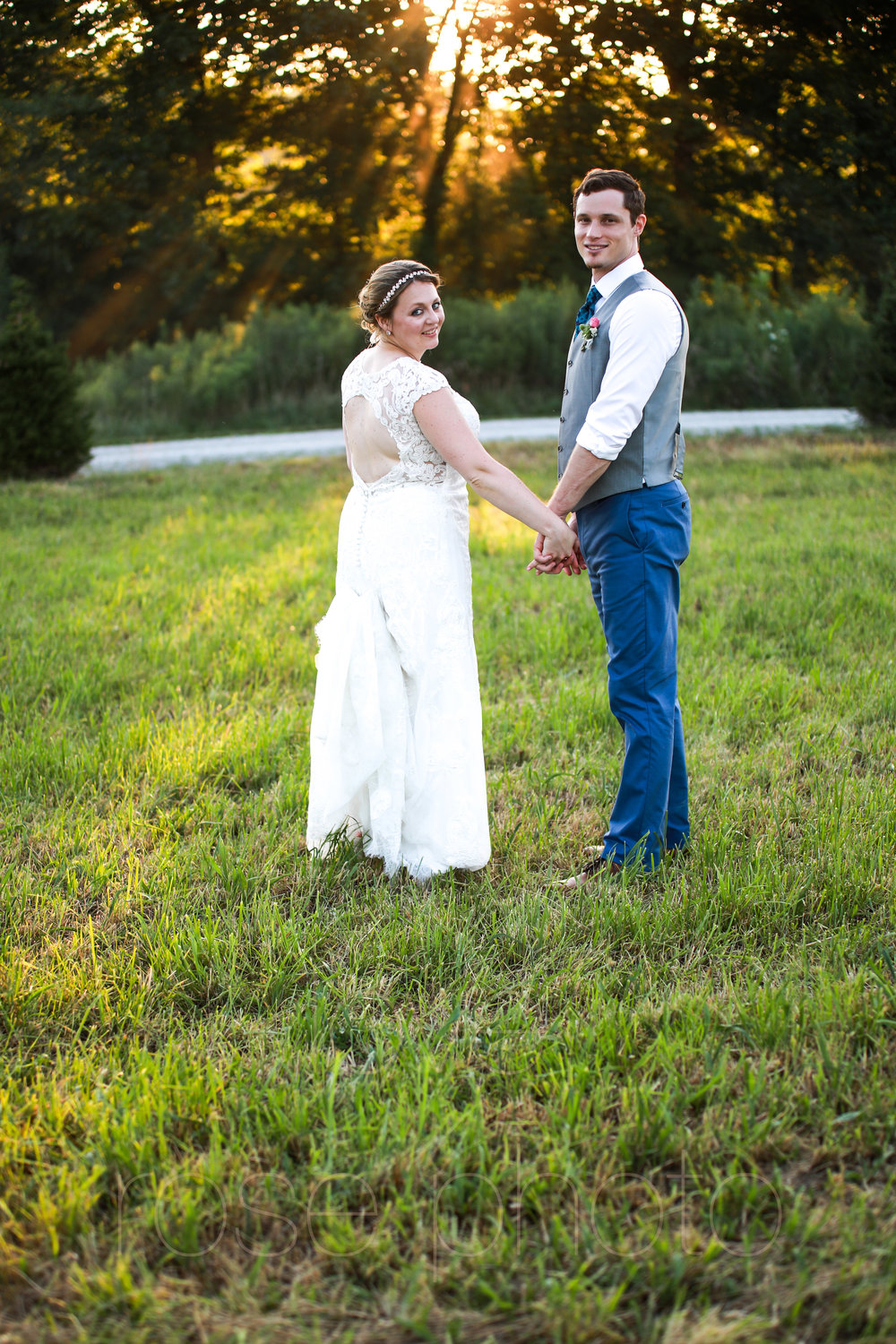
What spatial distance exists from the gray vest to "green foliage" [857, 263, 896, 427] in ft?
42.2

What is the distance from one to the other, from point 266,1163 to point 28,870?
5.91 ft

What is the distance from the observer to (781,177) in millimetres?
23281

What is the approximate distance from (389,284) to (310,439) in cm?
1393

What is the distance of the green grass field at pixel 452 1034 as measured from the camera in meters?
2.02

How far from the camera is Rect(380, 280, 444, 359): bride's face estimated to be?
337 centimetres

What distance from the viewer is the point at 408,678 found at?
370 cm

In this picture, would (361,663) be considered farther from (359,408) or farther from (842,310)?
(842,310)

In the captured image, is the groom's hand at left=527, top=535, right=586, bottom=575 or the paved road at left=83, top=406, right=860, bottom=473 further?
the paved road at left=83, top=406, right=860, bottom=473

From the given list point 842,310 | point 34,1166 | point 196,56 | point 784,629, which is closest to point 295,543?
point 784,629

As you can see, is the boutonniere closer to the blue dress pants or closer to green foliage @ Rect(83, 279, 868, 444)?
the blue dress pants

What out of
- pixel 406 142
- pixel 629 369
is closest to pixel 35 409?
pixel 629 369

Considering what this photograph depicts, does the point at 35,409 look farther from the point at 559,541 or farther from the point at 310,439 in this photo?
the point at 559,541

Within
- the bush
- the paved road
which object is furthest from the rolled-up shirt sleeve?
the bush

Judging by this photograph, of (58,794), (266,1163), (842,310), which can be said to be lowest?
(266,1163)
